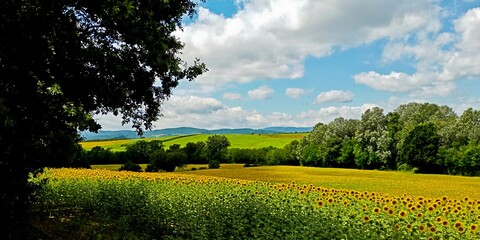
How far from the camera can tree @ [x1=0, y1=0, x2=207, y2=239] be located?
310 inches

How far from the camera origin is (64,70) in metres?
10.7

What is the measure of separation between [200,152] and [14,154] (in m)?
64.0

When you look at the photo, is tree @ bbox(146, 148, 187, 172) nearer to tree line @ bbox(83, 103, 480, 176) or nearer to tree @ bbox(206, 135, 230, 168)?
tree line @ bbox(83, 103, 480, 176)

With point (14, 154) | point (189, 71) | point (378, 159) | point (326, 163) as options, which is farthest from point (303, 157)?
point (14, 154)

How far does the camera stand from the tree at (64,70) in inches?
310

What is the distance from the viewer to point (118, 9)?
8016mm

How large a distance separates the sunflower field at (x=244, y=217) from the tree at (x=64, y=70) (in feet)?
3.89

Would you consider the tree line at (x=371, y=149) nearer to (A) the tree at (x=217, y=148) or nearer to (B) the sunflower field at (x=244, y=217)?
(A) the tree at (x=217, y=148)

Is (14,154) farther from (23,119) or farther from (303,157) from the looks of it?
(303,157)

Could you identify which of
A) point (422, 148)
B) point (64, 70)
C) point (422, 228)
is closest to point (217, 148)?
point (422, 148)

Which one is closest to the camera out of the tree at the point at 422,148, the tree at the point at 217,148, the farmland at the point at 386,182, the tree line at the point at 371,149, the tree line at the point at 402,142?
the farmland at the point at 386,182

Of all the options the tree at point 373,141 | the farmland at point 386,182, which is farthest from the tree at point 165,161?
the tree at point 373,141

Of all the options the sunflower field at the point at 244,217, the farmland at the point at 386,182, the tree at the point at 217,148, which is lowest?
the farmland at the point at 386,182

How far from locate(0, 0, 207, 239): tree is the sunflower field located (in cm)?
119
